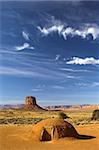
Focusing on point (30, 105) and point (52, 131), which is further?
point (30, 105)

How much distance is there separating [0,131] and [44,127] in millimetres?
3277

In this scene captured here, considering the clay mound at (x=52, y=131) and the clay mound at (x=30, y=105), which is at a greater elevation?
the clay mound at (x=30, y=105)

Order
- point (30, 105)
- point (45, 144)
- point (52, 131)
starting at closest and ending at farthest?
1. point (45, 144)
2. point (52, 131)
3. point (30, 105)

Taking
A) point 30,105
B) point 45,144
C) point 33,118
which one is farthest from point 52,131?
point 30,105

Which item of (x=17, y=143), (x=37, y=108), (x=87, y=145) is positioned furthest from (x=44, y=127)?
(x=37, y=108)

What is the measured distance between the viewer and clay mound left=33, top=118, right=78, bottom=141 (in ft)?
39.4

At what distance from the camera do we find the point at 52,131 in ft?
39.8

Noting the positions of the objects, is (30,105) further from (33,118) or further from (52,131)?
(52,131)

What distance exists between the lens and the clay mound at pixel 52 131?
1202cm

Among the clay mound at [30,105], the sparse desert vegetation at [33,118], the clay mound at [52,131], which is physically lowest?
the clay mound at [52,131]

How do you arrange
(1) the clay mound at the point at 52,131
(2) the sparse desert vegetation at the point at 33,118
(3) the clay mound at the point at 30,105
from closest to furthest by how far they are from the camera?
(1) the clay mound at the point at 52,131 < (2) the sparse desert vegetation at the point at 33,118 < (3) the clay mound at the point at 30,105

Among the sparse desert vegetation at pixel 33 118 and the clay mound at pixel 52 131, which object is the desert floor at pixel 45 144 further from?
the sparse desert vegetation at pixel 33 118

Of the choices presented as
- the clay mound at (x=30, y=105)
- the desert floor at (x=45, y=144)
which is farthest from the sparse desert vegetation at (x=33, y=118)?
the clay mound at (x=30, y=105)

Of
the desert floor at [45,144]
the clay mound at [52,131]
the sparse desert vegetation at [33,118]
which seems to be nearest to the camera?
the desert floor at [45,144]
